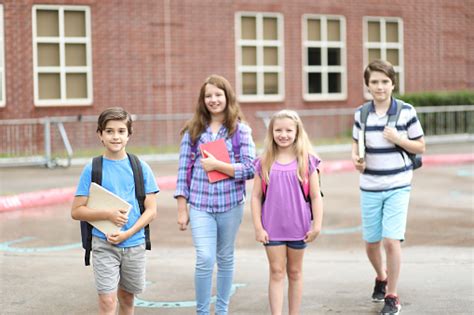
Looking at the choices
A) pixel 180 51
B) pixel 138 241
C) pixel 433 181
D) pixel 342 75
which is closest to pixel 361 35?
pixel 342 75

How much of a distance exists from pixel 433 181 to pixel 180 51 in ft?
30.5

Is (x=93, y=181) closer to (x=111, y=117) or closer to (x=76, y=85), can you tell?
(x=111, y=117)

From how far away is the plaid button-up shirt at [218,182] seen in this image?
6.62 metres

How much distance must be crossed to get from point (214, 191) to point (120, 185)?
95 centimetres

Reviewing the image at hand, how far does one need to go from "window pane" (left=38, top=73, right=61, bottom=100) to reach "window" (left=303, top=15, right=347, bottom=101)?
690 centimetres

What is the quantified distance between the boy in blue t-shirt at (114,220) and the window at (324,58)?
20172mm

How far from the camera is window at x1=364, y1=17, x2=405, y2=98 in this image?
26981 mm

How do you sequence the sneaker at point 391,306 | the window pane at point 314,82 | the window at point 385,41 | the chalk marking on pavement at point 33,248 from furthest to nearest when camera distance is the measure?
the window at point 385,41, the window pane at point 314,82, the chalk marking on pavement at point 33,248, the sneaker at point 391,306

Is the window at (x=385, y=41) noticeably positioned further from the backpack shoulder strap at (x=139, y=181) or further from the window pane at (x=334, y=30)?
the backpack shoulder strap at (x=139, y=181)

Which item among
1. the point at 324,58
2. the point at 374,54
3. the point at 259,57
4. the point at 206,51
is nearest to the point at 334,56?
the point at 324,58

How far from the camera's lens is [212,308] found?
7402 mm

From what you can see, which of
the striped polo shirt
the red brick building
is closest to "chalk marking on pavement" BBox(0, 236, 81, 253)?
the striped polo shirt

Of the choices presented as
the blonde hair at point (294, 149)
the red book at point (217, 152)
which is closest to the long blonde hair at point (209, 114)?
the red book at point (217, 152)

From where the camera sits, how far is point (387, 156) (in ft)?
24.0
